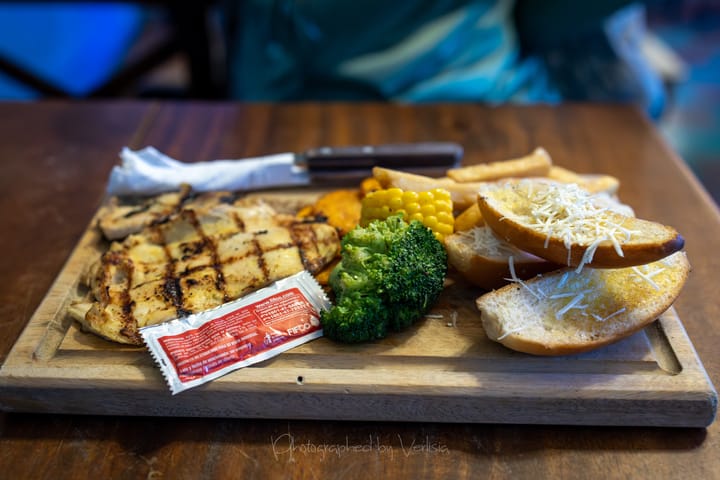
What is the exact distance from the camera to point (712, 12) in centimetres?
848

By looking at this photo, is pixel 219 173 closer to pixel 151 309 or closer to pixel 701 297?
pixel 151 309

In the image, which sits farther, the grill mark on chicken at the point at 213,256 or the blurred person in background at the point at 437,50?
the blurred person in background at the point at 437,50

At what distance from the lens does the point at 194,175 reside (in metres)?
2.70

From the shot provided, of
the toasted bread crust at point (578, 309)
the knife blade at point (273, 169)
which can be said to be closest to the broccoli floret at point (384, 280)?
the toasted bread crust at point (578, 309)

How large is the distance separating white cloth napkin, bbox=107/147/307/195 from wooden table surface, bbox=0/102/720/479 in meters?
0.32

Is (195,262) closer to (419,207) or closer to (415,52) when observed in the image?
(419,207)

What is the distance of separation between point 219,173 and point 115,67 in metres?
5.81

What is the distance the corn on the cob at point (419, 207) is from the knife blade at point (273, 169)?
57 centimetres

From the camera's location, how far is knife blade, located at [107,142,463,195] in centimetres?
265

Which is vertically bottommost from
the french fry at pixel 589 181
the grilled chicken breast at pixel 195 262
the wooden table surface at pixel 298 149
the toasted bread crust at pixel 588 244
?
the wooden table surface at pixel 298 149

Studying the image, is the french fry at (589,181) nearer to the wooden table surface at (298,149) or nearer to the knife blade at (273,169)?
the wooden table surface at (298,149)

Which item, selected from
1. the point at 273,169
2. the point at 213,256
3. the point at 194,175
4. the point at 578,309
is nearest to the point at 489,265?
the point at 578,309

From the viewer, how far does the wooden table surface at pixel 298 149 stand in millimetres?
1707

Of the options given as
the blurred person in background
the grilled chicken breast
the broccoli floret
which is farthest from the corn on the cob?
the blurred person in background
